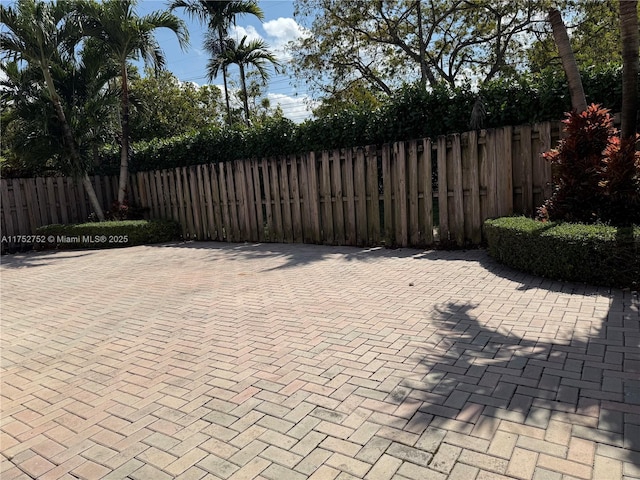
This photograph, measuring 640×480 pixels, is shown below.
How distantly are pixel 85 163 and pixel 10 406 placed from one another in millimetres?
10928

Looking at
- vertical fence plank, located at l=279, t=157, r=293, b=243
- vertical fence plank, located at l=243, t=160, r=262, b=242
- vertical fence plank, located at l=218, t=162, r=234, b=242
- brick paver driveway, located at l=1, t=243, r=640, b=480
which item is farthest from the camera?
vertical fence plank, located at l=218, t=162, r=234, b=242

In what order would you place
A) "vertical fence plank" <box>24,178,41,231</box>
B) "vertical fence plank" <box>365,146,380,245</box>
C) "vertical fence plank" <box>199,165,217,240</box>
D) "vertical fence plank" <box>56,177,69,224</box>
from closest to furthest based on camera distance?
"vertical fence plank" <box>365,146,380,245</box> → "vertical fence plank" <box>199,165,217,240</box> → "vertical fence plank" <box>24,178,41,231</box> → "vertical fence plank" <box>56,177,69,224</box>

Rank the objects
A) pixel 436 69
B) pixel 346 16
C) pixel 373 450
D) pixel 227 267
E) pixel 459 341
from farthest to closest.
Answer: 1. pixel 436 69
2. pixel 346 16
3. pixel 227 267
4. pixel 459 341
5. pixel 373 450

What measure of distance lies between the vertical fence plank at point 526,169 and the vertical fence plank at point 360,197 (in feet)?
8.88

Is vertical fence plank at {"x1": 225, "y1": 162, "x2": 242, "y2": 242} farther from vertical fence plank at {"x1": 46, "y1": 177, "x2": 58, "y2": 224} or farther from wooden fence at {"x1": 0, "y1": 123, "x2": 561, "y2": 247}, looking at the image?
vertical fence plank at {"x1": 46, "y1": 177, "x2": 58, "y2": 224}

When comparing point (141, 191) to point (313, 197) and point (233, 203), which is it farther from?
point (313, 197)

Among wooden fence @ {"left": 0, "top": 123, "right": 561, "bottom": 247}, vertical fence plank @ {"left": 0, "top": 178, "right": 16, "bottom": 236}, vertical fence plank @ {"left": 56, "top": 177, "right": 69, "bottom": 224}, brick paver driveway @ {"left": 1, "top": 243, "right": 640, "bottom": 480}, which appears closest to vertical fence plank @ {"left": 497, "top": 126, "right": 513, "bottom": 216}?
wooden fence @ {"left": 0, "top": 123, "right": 561, "bottom": 247}

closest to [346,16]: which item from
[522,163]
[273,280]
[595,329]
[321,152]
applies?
[321,152]

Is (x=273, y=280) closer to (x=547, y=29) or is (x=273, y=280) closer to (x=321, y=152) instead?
(x=321, y=152)

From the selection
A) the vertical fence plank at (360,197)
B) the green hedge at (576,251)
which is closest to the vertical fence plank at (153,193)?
the vertical fence plank at (360,197)

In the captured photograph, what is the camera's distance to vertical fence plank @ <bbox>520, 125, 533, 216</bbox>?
20.6 ft

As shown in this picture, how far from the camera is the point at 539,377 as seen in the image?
2.59 metres

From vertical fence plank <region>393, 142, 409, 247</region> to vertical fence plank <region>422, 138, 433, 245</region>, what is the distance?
0.35m

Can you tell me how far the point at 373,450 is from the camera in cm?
204
